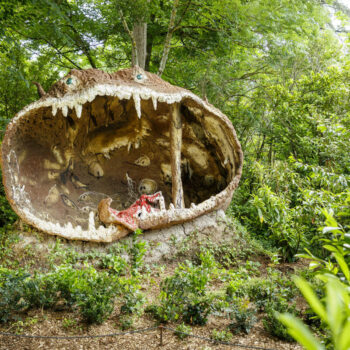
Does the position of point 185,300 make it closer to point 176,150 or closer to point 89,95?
point 89,95

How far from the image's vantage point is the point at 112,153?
6.12 metres

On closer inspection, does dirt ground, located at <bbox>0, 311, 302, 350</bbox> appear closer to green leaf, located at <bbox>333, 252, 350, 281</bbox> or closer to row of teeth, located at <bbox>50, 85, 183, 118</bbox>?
green leaf, located at <bbox>333, 252, 350, 281</bbox>

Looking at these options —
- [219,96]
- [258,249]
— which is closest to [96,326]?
[258,249]

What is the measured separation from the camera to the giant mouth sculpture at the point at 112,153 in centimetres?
414

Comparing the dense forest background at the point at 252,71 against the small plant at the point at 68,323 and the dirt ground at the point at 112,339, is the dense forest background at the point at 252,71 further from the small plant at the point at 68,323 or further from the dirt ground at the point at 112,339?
the small plant at the point at 68,323

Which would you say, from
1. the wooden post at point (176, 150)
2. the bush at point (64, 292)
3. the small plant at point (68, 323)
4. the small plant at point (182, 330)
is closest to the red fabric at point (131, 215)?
the wooden post at point (176, 150)

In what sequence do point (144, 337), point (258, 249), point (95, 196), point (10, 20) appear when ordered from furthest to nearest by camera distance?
point (95, 196)
point (258, 249)
point (10, 20)
point (144, 337)

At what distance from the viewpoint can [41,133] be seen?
487 cm

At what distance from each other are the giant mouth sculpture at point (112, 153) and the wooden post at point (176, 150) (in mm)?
16

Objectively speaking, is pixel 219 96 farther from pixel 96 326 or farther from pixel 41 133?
pixel 96 326

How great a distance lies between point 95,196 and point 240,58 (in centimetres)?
456

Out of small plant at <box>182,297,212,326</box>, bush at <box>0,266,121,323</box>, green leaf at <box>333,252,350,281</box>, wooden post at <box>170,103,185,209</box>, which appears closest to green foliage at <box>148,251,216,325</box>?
small plant at <box>182,297,212,326</box>

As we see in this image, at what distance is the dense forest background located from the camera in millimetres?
5023

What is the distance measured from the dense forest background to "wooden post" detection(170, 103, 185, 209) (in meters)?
1.17
